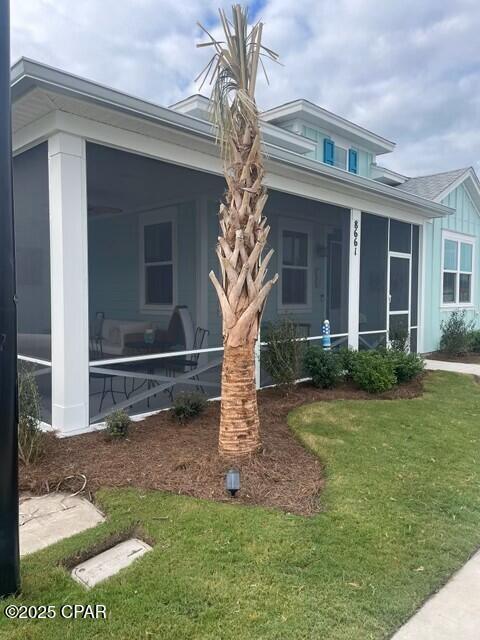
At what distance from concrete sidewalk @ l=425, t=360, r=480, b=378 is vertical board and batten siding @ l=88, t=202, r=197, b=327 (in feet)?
16.9

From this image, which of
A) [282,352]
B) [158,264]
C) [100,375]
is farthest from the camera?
[158,264]

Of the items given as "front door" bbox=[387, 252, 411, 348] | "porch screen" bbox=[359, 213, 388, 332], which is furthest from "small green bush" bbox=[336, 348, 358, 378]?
"front door" bbox=[387, 252, 411, 348]

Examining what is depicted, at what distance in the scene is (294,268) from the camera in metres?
9.27

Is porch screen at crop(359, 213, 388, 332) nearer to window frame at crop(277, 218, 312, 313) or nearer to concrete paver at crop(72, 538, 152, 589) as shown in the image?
window frame at crop(277, 218, 312, 313)

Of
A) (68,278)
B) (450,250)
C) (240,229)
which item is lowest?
(68,278)

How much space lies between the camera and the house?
4.40m

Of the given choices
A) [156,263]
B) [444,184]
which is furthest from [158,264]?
[444,184]

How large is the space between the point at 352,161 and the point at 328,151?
4.05 ft

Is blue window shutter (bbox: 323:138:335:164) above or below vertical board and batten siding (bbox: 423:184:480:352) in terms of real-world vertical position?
above

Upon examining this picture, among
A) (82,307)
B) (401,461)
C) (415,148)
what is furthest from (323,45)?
(415,148)

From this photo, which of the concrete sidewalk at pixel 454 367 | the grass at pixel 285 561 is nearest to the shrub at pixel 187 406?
the grass at pixel 285 561

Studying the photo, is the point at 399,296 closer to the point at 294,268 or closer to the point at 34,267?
the point at 294,268

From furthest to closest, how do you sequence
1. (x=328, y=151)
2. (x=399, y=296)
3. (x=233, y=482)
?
1. (x=328, y=151)
2. (x=399, y=296)
3. (x=233, y=482)

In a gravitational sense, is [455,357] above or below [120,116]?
below
